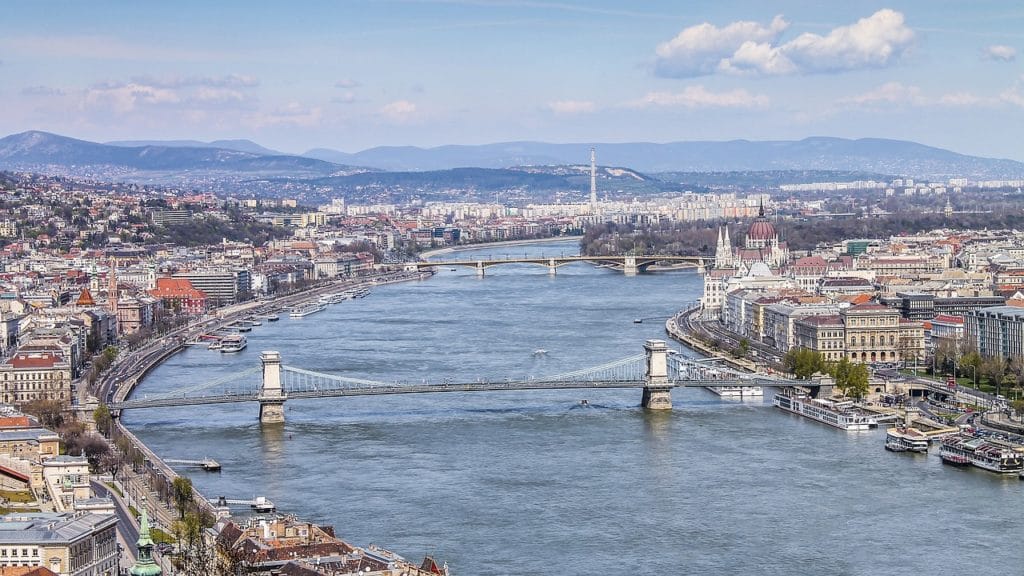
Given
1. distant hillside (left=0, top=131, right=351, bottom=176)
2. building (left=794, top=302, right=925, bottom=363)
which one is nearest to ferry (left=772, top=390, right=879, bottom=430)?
building (left=794, top=302, right=925, bottom=363)

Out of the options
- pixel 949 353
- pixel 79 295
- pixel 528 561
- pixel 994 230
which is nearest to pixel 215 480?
pixel 528 561

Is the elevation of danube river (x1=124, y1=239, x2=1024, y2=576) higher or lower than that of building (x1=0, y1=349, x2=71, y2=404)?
lower

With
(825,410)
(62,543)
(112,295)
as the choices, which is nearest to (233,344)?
(112,295)

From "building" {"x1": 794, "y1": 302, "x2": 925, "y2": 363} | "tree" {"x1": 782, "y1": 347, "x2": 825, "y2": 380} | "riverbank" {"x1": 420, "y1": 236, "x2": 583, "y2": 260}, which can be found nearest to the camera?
"tree" {"x1": 782, "y1": 347, "x2": 825, "y2": 380}

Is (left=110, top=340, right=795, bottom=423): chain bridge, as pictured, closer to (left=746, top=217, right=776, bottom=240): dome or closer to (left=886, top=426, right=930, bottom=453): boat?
(left=886, top=426, right=930, bottom=453): boat

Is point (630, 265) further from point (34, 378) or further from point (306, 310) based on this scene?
point (34, 378)

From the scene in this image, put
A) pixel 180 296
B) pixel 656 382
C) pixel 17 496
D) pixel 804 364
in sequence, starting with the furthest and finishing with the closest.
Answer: pixel 180 296 < pixel 804 364 < pixel 656 382 < pixel 17 496
